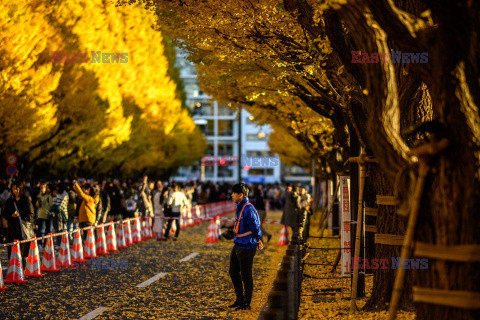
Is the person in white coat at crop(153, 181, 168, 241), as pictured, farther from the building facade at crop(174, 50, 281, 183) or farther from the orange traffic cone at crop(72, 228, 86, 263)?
the building facade at crop(174, 50, 281, 183)

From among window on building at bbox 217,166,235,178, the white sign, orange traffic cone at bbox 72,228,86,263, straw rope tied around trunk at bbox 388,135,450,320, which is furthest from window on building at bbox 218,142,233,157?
straw rope tied around trunk at bbox 388,135,450,320

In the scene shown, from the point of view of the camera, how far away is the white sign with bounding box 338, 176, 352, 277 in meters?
11.2

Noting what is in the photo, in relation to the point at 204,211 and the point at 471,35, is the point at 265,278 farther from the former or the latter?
the point at 204,211

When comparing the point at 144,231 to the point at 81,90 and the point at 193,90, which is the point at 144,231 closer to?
the point at 81,90

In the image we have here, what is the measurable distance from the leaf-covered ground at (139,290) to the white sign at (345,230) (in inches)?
54.2

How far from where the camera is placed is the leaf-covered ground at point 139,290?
406 inches

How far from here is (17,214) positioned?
14.2 meters

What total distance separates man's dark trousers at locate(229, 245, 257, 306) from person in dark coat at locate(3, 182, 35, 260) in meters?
5.51

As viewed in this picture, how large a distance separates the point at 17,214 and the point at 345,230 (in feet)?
21.4

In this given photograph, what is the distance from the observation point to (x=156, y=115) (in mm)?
53594

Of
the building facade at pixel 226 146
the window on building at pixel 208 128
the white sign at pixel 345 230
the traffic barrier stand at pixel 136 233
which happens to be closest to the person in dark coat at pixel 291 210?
the traffic barrier stand at pixel 136 233

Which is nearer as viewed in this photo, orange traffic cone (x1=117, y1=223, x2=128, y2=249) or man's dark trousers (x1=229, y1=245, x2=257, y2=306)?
man's dark trousers (x1=229, y1=245, x2=257, y2=306)

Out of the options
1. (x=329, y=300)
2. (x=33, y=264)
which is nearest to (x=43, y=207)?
(x=33, y=264)

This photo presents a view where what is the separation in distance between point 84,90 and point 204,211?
9.06m
